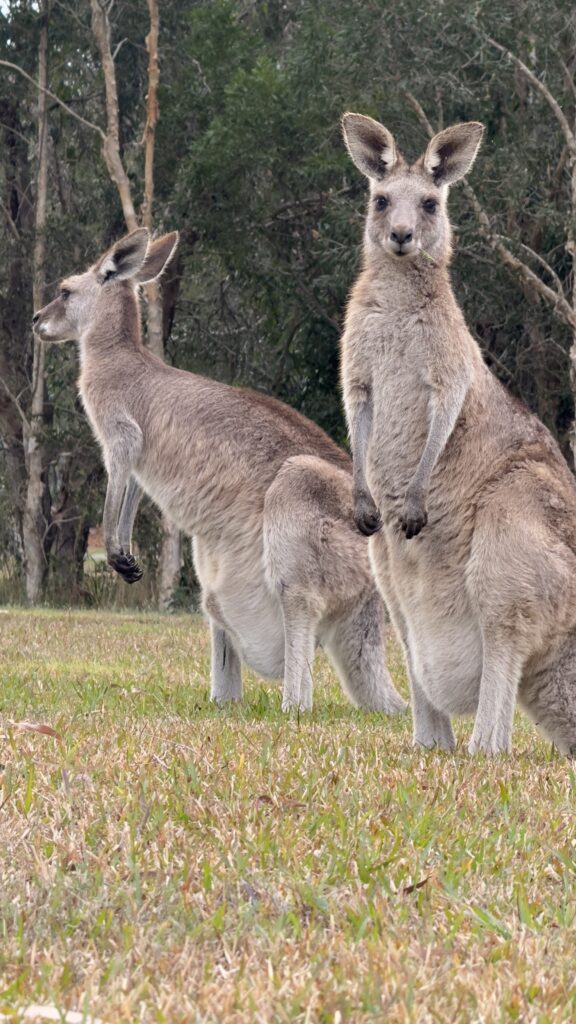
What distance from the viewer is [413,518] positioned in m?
4.50

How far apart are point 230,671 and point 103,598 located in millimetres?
10590

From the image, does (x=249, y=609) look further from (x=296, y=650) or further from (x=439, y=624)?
(x=439, y=624)

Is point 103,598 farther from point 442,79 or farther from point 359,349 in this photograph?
point 359,349

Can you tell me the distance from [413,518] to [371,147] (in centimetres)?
153

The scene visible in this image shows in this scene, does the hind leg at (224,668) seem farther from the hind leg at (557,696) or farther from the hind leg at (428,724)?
the hind leg at (557,696)

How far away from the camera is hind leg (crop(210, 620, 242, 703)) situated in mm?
6152

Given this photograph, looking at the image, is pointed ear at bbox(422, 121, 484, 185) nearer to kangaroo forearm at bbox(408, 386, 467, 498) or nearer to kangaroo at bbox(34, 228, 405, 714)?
kangaroo forearm at bbox(408, 386, 467, 498)

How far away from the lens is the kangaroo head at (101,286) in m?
7.42

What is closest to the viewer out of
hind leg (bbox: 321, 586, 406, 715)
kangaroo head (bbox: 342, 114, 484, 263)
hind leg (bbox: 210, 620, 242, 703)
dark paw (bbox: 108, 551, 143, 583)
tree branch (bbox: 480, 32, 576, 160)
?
kangaroo head (bbox: 342, 114, 484, 263)

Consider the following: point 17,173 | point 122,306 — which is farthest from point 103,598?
point 122,306

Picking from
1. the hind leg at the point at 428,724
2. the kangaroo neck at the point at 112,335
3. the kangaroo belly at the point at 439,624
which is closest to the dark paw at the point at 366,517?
the kangaroo belly at the point at 439,624

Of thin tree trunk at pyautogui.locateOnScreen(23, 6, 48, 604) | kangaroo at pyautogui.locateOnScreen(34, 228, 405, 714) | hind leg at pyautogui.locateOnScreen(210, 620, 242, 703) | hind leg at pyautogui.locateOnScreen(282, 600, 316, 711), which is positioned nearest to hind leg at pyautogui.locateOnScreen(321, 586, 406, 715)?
kangaroo at pyautogui.locateOnScreen(34, 228, 405, 714)

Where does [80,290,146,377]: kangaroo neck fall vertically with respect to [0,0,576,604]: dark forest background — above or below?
below

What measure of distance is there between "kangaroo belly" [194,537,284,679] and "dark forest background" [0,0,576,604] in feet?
27.5
